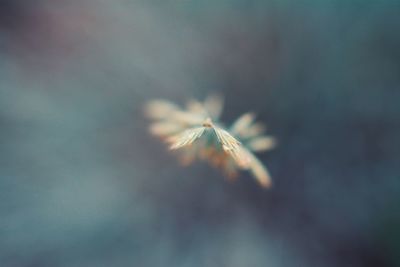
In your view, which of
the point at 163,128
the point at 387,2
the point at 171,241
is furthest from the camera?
the point at 387,2

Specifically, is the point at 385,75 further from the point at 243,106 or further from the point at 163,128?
the point at 163,128

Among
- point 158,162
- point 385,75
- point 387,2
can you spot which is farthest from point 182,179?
point 387,2

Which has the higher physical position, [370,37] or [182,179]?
[370,37]

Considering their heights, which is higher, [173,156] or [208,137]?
[173,156]

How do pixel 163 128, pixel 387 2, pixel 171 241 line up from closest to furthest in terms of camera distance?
pixel 163 128 → pixel 171 241 → pixel 387 2

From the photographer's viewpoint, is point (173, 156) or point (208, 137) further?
point (173, 156)

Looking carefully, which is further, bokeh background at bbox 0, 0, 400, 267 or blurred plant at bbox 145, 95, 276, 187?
bokeh background at bbox 0, 0, 400, 267

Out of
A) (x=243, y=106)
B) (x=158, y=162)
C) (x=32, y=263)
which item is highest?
(x=243, y=106)

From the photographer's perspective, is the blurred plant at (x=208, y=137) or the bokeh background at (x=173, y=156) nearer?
the blurred plant at (x=208, y=137)
